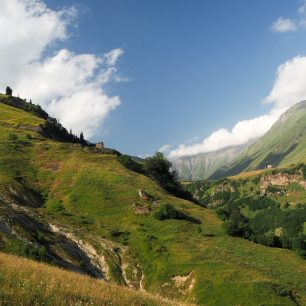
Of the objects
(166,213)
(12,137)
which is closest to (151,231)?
(166,213)

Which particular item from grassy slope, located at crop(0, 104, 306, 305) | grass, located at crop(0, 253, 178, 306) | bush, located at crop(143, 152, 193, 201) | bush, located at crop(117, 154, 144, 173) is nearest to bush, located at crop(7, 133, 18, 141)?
grassy slope, located at crop(0, 104, 306, 305)

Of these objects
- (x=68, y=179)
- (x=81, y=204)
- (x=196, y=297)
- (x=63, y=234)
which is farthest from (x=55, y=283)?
(x=68, y=179)

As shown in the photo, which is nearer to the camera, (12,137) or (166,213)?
(166,213)

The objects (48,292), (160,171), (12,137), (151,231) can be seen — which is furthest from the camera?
(160,171)

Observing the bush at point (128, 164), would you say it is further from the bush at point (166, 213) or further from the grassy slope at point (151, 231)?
the bush at point (166, 213)

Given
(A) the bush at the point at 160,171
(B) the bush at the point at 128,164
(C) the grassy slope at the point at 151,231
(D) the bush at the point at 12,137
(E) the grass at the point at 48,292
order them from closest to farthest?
(E) the grass at the point at 48,292
(C) the grassy slope at the point at 151,231
(B) the bush at the point at 128,164
(D) the bush at the point at 12,137
(A) the bush at the point at 160,171

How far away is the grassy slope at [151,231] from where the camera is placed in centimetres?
5853

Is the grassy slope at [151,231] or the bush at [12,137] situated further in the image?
the bush at [12,137]

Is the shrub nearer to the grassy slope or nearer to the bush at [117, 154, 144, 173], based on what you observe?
the grassy slope

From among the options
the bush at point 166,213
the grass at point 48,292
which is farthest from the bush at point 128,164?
the grass at point 48,292

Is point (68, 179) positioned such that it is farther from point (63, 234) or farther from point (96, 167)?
point (63, 234)

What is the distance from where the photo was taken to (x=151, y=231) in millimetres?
79125

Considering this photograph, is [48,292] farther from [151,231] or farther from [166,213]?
[166,213]

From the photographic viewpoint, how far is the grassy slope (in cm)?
5853
